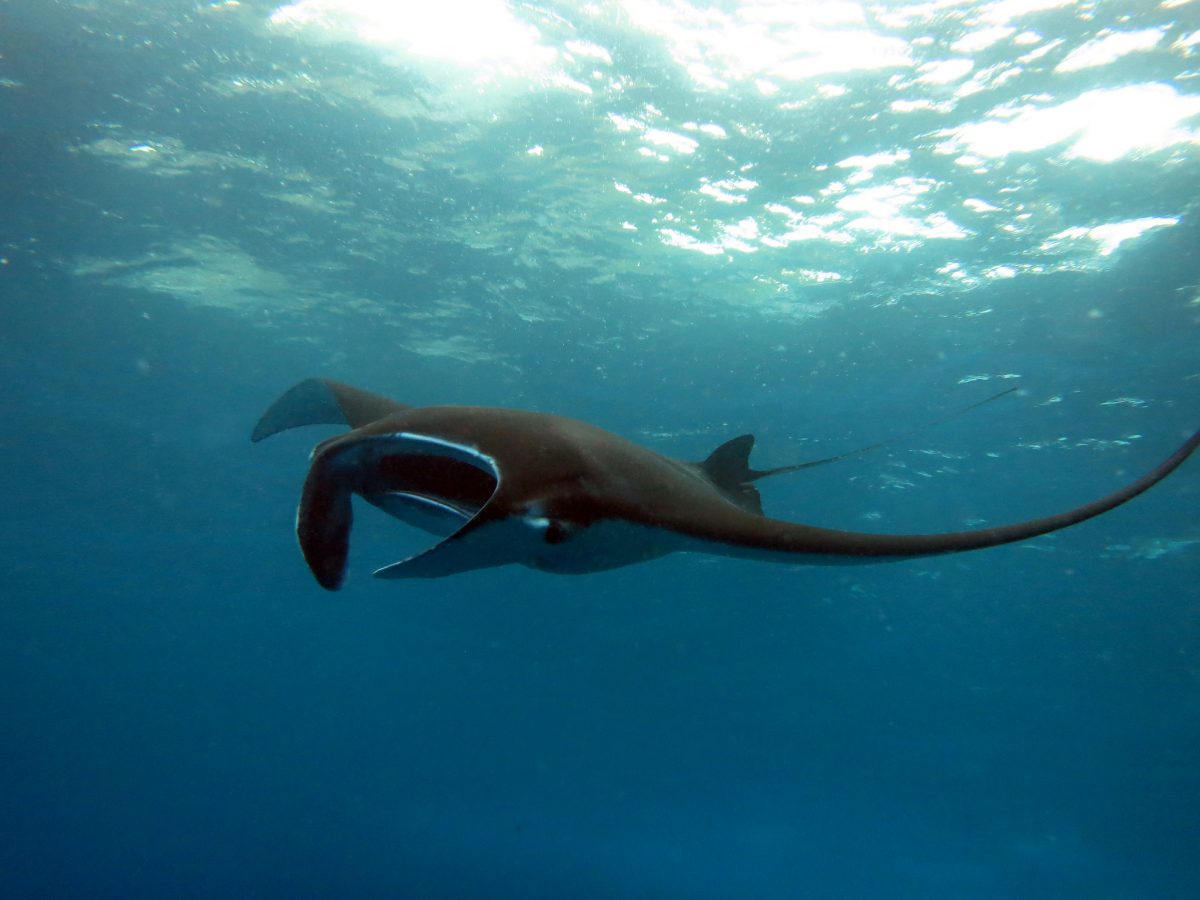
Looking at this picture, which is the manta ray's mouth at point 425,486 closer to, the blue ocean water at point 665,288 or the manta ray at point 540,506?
the manta ray at point 540,506

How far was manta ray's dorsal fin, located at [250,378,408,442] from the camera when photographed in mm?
4145

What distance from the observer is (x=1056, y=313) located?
12.0m

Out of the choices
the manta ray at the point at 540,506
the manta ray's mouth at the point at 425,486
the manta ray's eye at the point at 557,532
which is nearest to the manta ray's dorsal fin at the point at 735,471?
the manta ray at the point at 540,506

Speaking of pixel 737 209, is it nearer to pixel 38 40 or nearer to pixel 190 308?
pixel 38 40

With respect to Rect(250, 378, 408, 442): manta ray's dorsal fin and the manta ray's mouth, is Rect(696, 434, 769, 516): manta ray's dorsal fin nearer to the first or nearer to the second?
→ the manta ray's mouth

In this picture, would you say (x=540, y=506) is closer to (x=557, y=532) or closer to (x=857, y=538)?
(x=557, y=532)

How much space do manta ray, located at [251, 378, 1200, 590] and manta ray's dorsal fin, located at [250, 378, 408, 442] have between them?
126 centimetres

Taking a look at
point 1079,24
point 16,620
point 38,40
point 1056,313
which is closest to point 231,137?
point 38,40

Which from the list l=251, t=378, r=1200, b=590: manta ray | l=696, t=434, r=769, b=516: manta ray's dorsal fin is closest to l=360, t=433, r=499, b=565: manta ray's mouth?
l=251, t=378, r=1200, b=590: manta ray

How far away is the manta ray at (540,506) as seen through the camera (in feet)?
6.92

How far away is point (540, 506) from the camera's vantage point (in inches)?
85.7

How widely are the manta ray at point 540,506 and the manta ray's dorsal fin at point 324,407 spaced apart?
1259 millimetres

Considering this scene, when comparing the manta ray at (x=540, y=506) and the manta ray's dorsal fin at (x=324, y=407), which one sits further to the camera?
the manta ray's dorsal fin at (x=324, y=407)

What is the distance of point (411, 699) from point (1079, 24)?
6713 centimetres
